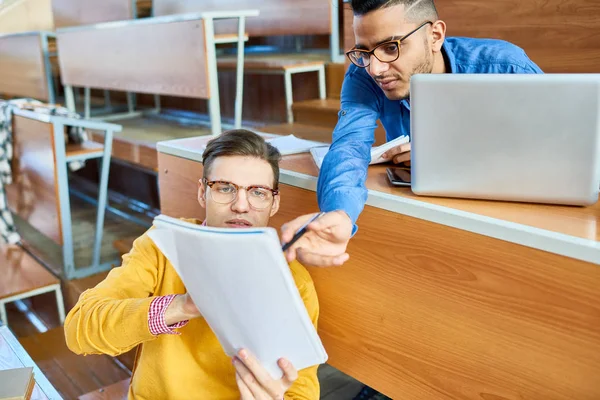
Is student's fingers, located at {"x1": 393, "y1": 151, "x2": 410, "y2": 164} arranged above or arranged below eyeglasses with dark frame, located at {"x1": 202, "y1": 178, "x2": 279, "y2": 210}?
above

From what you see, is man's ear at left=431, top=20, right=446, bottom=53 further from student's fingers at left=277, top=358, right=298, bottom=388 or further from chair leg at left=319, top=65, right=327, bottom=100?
chair leg at left=319, top=65, right=327, bottom=100

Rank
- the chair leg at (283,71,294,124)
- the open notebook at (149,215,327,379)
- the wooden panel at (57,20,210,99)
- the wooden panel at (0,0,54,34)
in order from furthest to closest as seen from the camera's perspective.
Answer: the wooden panel at (0,0,54,34), the chair leg at (283,71,294,124), the wooden panel at (57,20,210,99), the open notebook at (149,215,327,379)

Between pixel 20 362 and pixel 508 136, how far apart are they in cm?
85

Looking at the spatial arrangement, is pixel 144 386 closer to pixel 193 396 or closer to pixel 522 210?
pixel 193 396

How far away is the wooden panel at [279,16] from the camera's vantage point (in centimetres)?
288

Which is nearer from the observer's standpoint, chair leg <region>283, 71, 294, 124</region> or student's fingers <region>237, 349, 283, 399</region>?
student's fingers <region>237, 349, 283, 399</region>

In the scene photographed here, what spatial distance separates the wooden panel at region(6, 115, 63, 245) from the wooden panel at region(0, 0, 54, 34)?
128 inches

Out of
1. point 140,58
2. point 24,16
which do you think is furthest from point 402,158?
point 24,16

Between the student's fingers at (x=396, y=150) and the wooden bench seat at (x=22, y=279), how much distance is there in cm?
163

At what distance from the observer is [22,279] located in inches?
96.0

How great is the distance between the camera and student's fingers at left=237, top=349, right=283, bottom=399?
33.8 inches

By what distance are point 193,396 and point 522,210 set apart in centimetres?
64

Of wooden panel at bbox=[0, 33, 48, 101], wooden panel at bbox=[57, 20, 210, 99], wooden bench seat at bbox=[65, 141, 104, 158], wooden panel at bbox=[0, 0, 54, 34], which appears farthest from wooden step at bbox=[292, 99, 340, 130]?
wooden panel at bbox=[0, 0, 54, 34]

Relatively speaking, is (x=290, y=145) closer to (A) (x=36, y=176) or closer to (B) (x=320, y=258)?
(B) (x=320, y=258)
